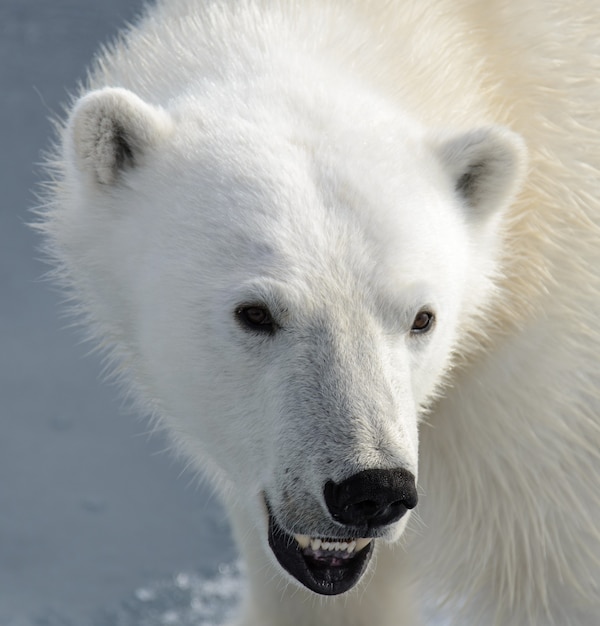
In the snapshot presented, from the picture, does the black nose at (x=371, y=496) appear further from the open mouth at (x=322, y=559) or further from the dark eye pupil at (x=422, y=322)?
the dark eye pupil at (x=422, y=322)

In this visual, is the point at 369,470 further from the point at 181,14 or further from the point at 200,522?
the point at 200,522

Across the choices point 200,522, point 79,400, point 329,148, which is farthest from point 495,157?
point 79,400

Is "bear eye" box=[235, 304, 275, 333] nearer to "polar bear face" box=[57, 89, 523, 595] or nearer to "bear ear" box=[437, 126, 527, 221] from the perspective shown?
"polar bear face" box=[57, 89, 523, 595]

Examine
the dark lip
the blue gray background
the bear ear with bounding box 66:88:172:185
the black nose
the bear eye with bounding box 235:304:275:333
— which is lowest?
the blue gray background

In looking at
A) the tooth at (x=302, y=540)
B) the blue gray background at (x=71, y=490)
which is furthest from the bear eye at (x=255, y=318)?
the blue gray background at (x=71, y=490)

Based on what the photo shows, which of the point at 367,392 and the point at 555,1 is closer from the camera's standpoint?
the point at 367,392

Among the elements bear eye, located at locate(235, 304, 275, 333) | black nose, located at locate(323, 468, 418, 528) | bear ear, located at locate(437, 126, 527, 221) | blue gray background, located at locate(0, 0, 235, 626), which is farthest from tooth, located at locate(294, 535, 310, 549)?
blue gray background, located at locate(0, 0, 235, 626)

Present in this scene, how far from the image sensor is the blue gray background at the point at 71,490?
4.95 metres

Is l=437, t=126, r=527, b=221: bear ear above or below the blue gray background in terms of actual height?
above

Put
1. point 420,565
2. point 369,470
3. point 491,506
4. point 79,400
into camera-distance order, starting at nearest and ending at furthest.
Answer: point 369,470 → point 491,506 → point 420,565 → point 79,400

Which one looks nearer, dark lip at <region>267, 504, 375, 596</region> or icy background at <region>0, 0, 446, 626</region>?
dark lip at <region>267, 504, 375, 596</region>

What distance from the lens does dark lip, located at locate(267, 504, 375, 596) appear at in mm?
2281

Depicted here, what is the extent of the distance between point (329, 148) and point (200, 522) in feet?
11.6

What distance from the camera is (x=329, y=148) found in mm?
2266
